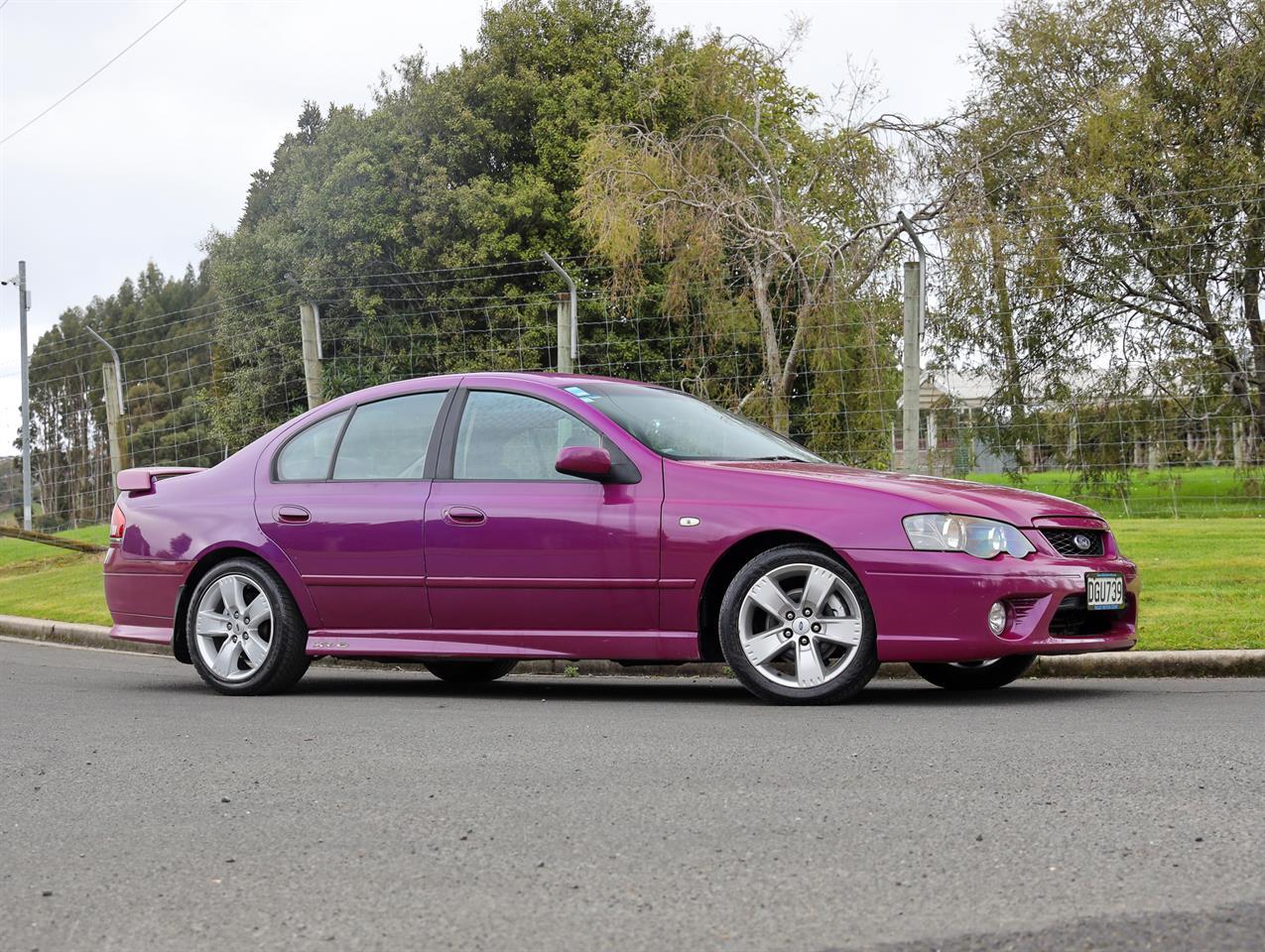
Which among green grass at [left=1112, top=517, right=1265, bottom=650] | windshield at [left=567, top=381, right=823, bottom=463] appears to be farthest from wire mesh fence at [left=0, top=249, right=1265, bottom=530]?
windshield at [left=567, top=381, right=823, bottom=463]

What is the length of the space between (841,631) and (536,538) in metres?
1.53

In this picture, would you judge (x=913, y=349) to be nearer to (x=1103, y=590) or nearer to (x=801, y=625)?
(x=1103, y=590)

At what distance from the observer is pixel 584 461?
23.3 ft

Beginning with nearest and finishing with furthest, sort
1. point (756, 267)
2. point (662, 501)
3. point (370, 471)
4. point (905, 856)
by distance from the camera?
point (905, 856) → point (662, 501) → point (370, 471) → point (756, 267)

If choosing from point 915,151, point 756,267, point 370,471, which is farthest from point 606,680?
point 915,151

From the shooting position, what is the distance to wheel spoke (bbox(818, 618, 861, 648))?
6.71 metres

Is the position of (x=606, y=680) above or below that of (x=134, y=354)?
below

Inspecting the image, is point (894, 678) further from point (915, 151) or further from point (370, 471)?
point (915, 151)

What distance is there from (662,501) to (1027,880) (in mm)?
3774

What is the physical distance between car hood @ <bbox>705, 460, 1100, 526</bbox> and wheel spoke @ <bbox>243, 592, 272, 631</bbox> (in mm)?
2509

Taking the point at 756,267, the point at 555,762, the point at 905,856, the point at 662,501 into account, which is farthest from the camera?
the point at 756,267

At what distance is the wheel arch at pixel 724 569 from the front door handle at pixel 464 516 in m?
1.18

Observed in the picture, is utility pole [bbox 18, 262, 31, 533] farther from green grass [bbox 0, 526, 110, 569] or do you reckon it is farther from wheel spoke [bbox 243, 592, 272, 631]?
wheel spoke [bbox 243, 592, 272, 631]

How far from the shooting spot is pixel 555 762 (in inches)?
209
